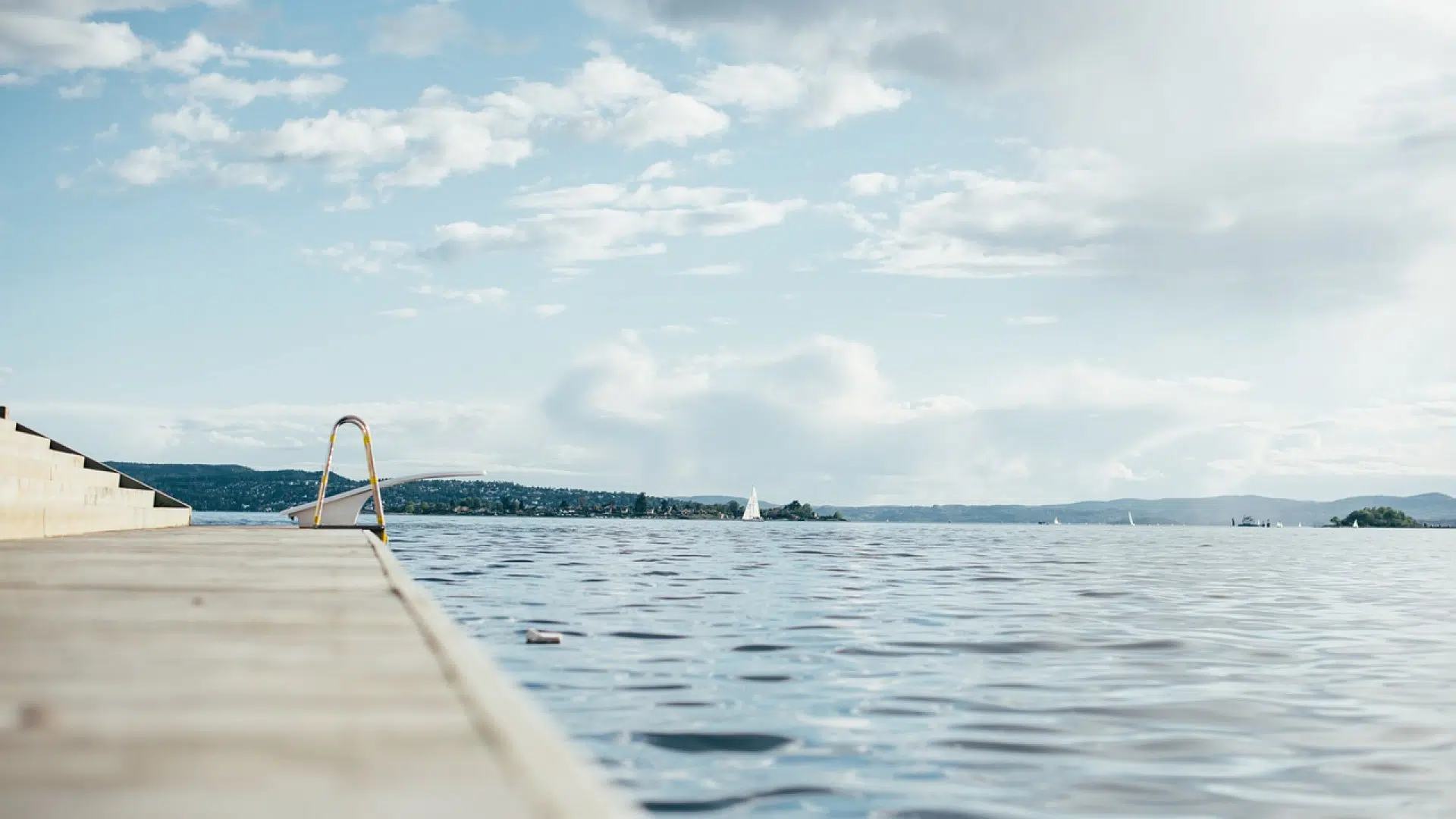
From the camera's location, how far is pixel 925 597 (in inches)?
711

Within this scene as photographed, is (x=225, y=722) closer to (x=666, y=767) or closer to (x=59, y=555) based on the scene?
(x=666, y=767)

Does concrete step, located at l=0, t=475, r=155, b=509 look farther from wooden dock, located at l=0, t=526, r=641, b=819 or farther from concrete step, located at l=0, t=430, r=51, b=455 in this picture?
wooden dock, located at l=0, t=526, r=641, b=819

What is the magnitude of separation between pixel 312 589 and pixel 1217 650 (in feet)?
29.0

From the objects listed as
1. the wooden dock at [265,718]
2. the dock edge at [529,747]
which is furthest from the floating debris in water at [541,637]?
the dock edge at [529,747]

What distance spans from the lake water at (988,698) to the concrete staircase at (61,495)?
498cm

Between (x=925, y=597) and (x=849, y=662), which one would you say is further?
(x=925, y=597)

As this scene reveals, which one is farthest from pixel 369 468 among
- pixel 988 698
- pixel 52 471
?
pixel 988 698

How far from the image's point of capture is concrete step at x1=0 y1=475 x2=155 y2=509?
43.2ft

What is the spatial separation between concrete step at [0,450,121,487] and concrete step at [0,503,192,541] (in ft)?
1.91

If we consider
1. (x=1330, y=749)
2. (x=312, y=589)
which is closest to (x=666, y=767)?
(x=312, y=589)

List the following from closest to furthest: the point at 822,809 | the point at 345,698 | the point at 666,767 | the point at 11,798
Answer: the point at 11,798 < the point at 345,698 < the point at 822,809 < the point at 666,767

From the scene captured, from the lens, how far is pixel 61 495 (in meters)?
15.4

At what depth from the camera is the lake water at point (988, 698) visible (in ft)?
20.0

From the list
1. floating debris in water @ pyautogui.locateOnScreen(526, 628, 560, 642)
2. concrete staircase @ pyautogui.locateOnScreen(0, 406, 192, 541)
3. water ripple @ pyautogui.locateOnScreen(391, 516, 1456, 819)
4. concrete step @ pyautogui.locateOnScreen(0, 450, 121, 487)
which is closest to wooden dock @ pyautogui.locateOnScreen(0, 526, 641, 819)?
water ripple @ pyautogui.locateOnScreen(391, 516, 1456, 819)
